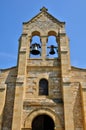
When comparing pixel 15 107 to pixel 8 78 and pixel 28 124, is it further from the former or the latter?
pixel 8 78

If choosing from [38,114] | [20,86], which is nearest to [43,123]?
[38,114]

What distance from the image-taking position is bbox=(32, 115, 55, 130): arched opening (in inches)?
599

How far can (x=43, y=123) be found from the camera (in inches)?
607

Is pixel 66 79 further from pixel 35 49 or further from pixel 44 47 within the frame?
pixel 35 49

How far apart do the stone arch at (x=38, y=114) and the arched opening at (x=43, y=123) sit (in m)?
1.02

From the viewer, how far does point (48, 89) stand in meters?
15.7

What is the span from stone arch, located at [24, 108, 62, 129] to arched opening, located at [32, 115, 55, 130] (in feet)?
3.35

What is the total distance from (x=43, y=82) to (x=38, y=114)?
2.51 metres

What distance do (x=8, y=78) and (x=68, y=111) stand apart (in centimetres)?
489

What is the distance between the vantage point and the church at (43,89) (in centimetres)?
1423

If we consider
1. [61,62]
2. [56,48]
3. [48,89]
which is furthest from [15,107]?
[56,48]

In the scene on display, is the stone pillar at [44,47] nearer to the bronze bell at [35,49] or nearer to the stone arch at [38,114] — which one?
the bronze bell at [35,49]

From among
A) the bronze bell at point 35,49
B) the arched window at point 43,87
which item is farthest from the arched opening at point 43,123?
the bronze bell at point 35,49

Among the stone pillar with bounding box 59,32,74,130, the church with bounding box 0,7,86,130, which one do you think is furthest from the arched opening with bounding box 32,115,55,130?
the stone pillar with bounding box 59,32,74,130
